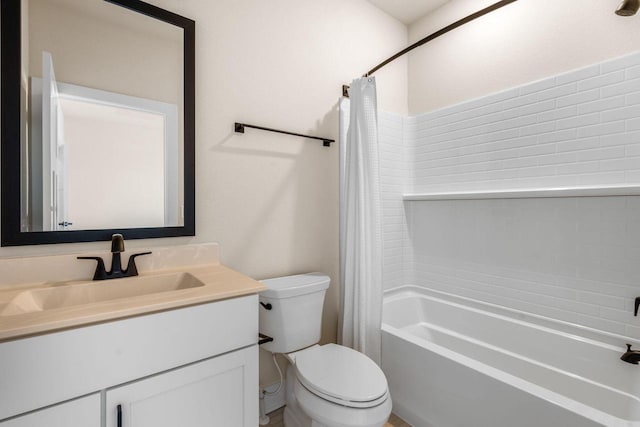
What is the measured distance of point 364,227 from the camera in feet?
5.86

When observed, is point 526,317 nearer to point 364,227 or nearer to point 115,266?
point 364,227

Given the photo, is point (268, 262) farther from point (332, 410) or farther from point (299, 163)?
point (332, 410)

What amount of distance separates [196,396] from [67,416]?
1.11ft

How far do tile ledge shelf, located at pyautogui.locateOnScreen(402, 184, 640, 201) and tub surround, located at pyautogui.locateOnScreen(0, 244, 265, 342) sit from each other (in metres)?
1.58

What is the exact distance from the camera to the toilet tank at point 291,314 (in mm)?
1551

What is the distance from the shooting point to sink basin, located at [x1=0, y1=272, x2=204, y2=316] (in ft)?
3.42

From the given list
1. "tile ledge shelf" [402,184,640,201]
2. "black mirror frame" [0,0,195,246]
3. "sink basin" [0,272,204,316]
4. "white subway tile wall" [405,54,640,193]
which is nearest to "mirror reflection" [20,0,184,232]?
"black mirror frame" [0,0,195,246]

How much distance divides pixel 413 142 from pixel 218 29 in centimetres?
168

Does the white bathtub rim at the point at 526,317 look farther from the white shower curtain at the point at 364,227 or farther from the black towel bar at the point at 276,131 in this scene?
the black towel bar at the point at 276,131

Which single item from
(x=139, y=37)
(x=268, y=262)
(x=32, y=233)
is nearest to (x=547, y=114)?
(x=268, y=262)

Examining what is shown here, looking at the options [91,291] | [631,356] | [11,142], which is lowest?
[631,356]

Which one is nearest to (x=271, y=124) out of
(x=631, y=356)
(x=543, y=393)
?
(x=543, y=393)

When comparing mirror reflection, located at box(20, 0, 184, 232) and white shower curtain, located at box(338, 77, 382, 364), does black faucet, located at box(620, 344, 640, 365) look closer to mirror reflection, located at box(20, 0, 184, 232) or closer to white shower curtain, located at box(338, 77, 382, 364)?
white shower curtain, located at box(338, 77, 382, 364)

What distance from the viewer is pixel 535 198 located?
1.89 meters
